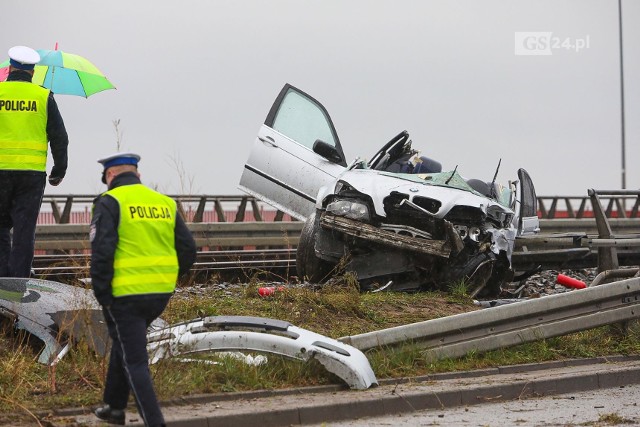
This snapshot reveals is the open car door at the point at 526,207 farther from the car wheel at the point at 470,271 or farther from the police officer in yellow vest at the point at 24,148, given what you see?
the police officer in yellow vest at the point at 24,148

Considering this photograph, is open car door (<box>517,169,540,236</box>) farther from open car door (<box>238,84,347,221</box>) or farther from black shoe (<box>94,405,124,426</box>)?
black shoe (<box>94,405,124,426</box>)

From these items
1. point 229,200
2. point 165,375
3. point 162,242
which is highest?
point 162,242

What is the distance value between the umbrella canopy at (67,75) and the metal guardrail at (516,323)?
521 centimetres

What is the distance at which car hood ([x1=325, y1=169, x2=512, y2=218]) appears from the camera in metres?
11.9

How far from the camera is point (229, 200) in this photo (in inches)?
952

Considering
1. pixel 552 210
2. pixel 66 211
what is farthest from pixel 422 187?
pixel 552 210

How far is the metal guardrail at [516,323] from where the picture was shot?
8883 mm

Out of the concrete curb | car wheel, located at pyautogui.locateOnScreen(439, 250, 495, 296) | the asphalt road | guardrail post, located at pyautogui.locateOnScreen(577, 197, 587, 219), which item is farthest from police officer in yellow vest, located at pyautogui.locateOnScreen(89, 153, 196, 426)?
guardrail post, located at pyautogui.locateOnScreen(577, 197, 587, 219)

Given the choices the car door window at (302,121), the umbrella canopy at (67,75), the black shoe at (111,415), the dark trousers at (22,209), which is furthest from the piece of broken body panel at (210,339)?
the car door window at (302,121)

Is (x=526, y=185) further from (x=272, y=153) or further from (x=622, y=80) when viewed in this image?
(x=622, y=80)

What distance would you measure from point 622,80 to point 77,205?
16527mm

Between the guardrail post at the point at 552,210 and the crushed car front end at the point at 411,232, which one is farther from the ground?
the crushed car front end at the point at 411,232

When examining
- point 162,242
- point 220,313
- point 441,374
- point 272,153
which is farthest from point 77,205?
point 162,242

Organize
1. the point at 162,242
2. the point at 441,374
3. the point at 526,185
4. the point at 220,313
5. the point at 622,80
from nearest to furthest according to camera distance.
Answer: the point at 162,242, the point at 441,374, the point at 220,313, the point at 526,185, the point at 622,80
